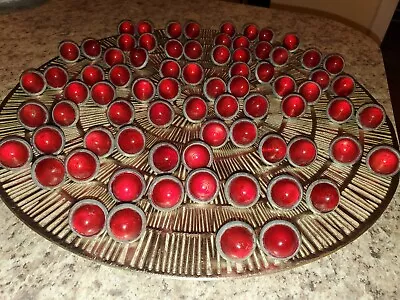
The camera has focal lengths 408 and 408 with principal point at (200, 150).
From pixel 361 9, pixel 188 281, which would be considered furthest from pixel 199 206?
pixel 361 9

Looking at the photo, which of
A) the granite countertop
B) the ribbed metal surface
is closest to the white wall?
the ribbed metal surface

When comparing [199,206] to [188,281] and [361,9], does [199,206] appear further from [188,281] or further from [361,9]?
[361,9]

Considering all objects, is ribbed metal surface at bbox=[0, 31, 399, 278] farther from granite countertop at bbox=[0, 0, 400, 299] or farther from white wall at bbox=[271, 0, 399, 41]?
white wall at bbox=[271, 0, 399, 41]

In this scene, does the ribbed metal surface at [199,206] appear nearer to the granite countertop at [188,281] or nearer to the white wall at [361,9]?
the granite countertop at [188,281]

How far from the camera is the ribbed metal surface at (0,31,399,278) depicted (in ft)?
1.86

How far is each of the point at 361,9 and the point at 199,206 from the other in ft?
5.14

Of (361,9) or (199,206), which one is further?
(361,9)

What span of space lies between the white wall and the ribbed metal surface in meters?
1.19

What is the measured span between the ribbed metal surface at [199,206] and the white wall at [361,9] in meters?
1.19

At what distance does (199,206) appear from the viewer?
0.63 metres

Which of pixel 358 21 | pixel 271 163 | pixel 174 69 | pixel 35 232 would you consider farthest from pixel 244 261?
pixel 358 21

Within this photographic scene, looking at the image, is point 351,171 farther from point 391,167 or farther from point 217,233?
point 217,233

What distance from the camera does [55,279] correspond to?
1.84ft

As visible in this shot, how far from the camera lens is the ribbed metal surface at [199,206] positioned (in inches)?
22.3
